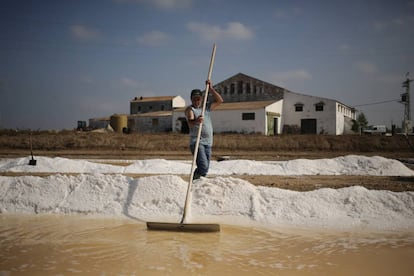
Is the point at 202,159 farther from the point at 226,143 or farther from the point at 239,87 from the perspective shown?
the point at 239,87

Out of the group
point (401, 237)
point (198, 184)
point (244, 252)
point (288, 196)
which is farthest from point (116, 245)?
point (401, 237)

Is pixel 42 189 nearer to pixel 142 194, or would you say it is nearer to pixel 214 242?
pixel 142 194

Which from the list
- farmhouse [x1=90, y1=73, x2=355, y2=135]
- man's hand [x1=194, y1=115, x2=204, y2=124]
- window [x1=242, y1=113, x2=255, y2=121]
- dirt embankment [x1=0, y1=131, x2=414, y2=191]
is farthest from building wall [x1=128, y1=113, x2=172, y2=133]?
man's hand [x1=194, y1=115, x2=204, y2=124]

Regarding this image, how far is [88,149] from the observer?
732 inches

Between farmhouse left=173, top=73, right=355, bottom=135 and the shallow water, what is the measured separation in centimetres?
2141

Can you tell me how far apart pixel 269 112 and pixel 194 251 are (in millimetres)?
22988

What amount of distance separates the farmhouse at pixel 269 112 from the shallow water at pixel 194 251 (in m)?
21.4

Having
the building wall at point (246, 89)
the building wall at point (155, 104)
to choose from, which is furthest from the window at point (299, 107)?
the building wall at point (155, 104)

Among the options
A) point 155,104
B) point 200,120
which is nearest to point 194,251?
point 200,120

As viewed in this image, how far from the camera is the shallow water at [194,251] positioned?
8.72 feet

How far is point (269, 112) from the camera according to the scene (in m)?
25.2

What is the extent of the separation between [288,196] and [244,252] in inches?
64.4

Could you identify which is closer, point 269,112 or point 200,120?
point 200,120

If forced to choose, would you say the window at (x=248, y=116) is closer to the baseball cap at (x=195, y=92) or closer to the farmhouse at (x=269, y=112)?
the farmhouse at (x=269, y=112)
